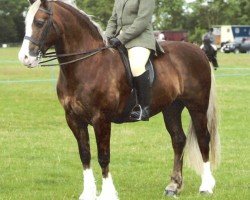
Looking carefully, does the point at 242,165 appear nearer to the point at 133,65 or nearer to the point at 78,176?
the point at 78,176

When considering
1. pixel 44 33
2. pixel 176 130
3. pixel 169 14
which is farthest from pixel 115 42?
pixel 169 14

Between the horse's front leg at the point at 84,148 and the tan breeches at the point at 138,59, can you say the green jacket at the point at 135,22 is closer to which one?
the tan breeches at the point at 138,59

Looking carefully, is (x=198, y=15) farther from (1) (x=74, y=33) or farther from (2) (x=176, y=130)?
(1) (x=74, y=33)

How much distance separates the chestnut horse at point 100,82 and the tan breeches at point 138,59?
0.14 metres

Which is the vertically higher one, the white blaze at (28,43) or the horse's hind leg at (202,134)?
the white blaze at (28,43)

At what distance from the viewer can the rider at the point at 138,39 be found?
7.35 meters

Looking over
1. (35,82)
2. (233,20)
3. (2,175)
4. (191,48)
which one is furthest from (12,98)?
(233,20)

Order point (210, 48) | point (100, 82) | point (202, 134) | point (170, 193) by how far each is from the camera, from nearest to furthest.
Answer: point (100, 82), point (170, 193), point (202, 134), point (210, 48)

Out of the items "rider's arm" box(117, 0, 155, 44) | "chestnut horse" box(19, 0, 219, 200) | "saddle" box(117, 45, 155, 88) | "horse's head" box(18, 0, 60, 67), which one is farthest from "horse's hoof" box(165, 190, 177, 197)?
"horse's head" box(18, 0, 60, 67)

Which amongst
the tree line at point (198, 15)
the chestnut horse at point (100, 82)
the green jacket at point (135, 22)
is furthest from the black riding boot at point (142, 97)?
the tree line at point (198, 15)

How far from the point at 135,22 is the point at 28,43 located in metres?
1.35

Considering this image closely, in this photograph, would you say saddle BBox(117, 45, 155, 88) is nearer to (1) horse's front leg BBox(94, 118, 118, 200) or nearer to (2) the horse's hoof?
(1) horse's front leg BBox(94, 118, 118, 200)

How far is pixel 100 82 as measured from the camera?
23.3 ft

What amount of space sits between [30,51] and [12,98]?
42.8 feet
